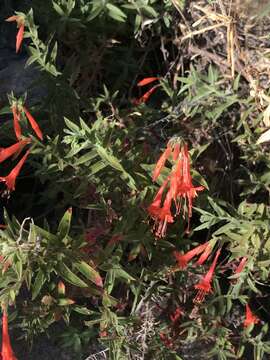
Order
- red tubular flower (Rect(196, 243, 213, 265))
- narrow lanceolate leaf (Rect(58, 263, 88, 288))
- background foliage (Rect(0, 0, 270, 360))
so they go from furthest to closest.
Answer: red tubular flower (Rect(196, 243, 213, 265)) → background foliage (Rect(0, 0, 270, 360)) → narrow lanceolate leaf (Rect(58, 263, 88, 288))

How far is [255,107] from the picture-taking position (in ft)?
9.62

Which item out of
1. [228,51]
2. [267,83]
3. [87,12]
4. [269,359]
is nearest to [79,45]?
[87,12]

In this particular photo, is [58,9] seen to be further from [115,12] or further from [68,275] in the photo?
[68,275]

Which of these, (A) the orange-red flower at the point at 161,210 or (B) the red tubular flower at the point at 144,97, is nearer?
(A) the orange-red flower at the point at 161,210

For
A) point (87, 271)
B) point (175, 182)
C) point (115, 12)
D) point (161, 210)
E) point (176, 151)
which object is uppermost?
point (115, 12)

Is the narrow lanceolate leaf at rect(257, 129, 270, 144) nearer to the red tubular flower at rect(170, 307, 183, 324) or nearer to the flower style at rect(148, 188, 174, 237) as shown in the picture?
the flower style at rect(148, 188, 174, 237)

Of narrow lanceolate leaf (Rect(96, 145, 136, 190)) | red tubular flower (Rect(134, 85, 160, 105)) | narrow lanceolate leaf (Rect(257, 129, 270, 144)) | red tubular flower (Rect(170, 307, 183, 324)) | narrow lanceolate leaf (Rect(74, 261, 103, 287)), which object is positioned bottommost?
red tubular flower (Rect(170, 307, 183, 324))

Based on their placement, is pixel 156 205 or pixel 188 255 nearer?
pixel 156 205

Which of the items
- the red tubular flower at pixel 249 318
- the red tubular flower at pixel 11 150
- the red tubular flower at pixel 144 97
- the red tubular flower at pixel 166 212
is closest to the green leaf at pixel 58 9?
the red tubular flower at pixel 144 97

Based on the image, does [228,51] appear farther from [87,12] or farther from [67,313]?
[67,313]

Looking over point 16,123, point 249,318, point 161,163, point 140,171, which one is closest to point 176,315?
point 249,318

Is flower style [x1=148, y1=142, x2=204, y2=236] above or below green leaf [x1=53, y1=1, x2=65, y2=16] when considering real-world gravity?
below

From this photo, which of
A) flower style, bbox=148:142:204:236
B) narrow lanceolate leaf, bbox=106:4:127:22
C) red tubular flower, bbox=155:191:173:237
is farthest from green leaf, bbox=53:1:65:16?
red tubular flower, bbox=155:191:173:237

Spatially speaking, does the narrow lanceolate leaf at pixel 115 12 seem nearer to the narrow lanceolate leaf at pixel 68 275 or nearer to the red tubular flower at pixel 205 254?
the red tubular flower at pixel 205 254
